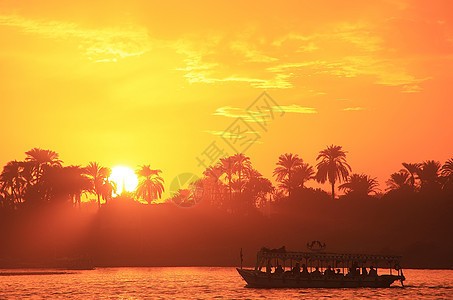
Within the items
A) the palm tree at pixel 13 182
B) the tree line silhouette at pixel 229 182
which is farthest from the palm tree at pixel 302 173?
the palm tree at pixel 13 182

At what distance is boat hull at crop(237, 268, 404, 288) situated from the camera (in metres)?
68.2

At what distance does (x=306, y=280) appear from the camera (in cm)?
6862

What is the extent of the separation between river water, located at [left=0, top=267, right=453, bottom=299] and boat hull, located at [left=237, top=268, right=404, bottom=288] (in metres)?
0.85

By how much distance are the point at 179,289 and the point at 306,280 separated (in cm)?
1316

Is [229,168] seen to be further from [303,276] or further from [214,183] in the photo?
[303,276]

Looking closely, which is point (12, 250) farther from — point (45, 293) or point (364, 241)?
point (364, 241)

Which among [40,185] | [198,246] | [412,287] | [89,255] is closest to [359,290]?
[412,287]

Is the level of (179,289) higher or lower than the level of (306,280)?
lower

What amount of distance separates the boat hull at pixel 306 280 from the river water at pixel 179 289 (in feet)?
2.79

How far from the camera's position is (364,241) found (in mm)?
109750

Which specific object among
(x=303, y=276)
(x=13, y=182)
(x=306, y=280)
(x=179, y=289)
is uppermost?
(x=13, y=182)

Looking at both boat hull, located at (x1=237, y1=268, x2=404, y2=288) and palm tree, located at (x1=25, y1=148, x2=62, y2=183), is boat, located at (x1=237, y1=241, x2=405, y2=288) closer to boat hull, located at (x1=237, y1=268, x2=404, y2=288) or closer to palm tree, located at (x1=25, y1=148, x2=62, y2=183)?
boat hull, located at (x1=237, y1=268, x2=404, y2=288)

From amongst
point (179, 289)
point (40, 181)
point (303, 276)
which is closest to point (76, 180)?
point (40, 181)

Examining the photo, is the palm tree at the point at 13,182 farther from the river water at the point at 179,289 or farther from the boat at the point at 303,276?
the boat at the point at 303,276
